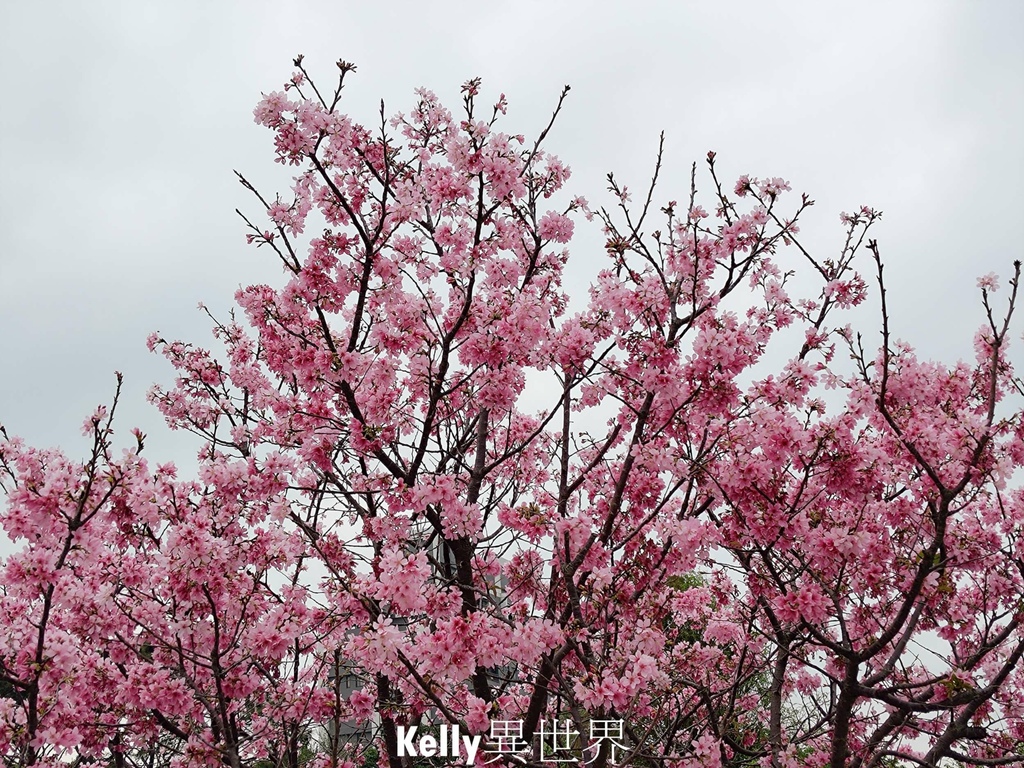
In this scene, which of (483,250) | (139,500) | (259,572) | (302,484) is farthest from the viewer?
(302,484)

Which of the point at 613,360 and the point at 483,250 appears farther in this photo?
the point at 483,250

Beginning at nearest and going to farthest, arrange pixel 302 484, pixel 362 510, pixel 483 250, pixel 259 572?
1. pixel 259 572
2. pixel 362 510
3. pixel 483 250
4. pixel 302 484

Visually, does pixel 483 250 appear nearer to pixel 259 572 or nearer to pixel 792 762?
pixel 259 572

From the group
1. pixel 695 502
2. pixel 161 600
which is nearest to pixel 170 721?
pixel 161 600

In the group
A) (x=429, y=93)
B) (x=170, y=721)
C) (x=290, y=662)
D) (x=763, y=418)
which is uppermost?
(x=429, y=93)

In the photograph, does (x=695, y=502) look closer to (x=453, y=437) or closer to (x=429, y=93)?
(x=453, y=437)

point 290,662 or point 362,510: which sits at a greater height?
point 362,510

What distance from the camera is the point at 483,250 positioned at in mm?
5922

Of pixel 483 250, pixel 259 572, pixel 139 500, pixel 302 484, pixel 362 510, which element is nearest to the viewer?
pixel 139 500

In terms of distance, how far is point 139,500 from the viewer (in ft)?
14.8

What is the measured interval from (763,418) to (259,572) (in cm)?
359

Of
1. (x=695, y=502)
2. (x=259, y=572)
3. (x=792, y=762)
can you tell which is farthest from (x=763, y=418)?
(x=259, y=572)

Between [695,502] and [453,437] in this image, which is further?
[453,437]

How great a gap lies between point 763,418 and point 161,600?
14.7 ft
